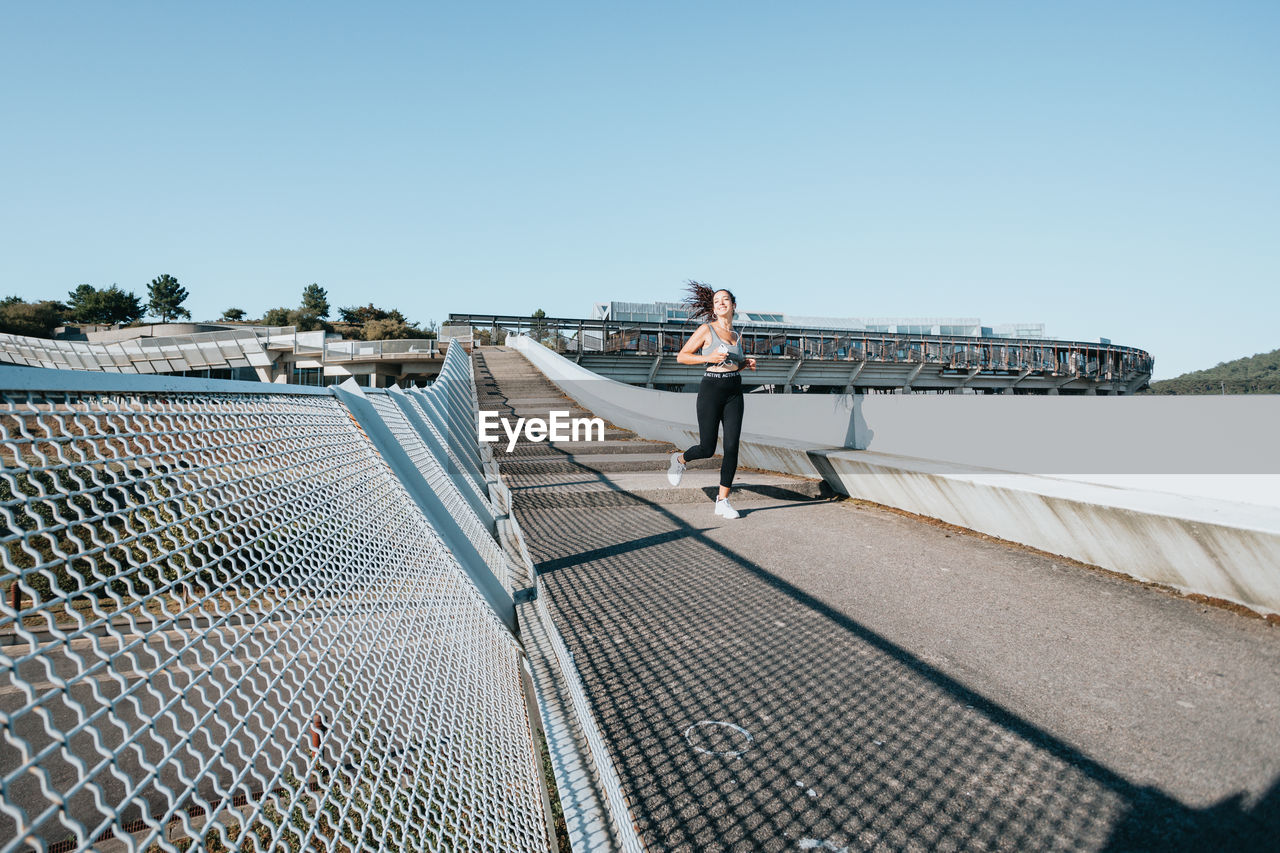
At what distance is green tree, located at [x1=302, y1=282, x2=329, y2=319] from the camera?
383ft

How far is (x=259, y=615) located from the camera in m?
1.86

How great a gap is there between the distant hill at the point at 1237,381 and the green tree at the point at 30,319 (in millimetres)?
80031

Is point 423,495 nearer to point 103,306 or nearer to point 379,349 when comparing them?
point 379,349

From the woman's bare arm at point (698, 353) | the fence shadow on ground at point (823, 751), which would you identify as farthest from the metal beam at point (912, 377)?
the fence shadow on ground at point (823, 751)

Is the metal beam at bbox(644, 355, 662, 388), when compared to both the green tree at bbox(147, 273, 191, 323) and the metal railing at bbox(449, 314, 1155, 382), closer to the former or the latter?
the metal railing at bbox(449, 314, 1155, 382)

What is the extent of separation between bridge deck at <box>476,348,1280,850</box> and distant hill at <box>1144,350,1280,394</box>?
231cm

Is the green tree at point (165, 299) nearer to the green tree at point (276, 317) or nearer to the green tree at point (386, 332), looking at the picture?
the green tree at point (276, 317)

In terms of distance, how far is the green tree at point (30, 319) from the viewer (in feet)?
208

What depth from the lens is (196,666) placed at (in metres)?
1.27

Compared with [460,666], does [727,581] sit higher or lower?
lower

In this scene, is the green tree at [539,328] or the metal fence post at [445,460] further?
the green tree at [539,328]

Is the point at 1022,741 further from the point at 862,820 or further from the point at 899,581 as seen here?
the point at 899,581

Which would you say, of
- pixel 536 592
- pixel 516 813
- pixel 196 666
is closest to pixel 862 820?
pixel 516 813

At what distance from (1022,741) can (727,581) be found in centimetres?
216
